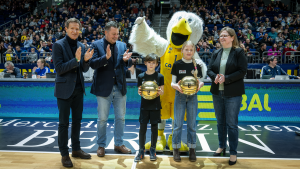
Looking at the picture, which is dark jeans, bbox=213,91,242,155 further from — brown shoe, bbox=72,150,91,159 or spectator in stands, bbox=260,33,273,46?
spectator in stands, bbox=260,33,273,46

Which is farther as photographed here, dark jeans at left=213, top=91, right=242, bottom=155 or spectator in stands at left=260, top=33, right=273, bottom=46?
spectator in stands at left=260, top=33, right=273, bottom=46

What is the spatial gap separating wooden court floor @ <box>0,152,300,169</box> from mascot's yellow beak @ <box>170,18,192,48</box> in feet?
5.11

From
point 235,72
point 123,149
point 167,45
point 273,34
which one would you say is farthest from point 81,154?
point 273,34

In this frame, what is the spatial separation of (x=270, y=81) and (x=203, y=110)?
1.49 meters

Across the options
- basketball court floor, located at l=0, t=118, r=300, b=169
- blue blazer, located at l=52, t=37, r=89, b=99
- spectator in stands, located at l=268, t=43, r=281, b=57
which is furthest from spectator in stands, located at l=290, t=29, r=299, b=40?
blue blazer, located at l=52, t=37, r=89, b=99

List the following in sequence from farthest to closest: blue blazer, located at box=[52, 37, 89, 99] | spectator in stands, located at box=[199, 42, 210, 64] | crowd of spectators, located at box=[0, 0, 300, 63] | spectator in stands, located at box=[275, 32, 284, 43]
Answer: spectator in stands, located at box=[275, 32, 284, 43]
crowd of spectators, located at box=[0, 0, 300, 63]
spectator in stands, located at box=[199, 42, 210, 64]
blue blazer, located at box=[52, 37, 89, 99]

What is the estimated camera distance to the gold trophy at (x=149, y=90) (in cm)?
263

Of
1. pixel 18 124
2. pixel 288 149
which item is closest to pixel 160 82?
pixel 288 149

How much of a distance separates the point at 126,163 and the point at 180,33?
1831mm

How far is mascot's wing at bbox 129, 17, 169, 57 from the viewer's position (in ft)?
10.0

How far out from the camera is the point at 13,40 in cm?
1161

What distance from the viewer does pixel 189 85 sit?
2590mm

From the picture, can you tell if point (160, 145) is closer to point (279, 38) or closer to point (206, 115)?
point (206, 115)

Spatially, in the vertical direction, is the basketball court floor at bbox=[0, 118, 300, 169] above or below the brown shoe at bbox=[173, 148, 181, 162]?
below
